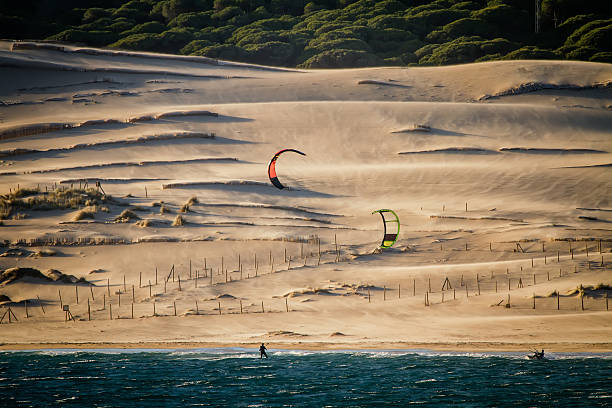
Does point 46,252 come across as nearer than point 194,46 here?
Yes

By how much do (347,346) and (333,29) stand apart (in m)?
51.7

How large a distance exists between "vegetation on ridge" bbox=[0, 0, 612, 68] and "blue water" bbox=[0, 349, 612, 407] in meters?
44.1

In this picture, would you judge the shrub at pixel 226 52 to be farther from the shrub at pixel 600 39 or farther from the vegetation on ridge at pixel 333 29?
the shrub at pixel 600 39

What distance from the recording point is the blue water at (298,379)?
747 inches

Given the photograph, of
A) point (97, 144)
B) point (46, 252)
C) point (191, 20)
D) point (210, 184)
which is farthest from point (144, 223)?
point (191, 20)

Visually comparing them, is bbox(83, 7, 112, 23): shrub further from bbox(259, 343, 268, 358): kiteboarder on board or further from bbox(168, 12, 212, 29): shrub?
bbox(259, 343, 268, 358): kiteboarder on board

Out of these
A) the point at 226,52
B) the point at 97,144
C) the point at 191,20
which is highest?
the point at 191,20

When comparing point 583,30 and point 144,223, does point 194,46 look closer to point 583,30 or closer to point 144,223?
point 583,30

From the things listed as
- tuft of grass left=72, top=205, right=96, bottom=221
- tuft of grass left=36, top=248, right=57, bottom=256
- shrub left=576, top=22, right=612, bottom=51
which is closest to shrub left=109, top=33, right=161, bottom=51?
shrub left=576, top=22, right=612, bottom=51

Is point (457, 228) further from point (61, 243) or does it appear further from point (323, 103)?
point (323, 103)

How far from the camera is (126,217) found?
30484 mm

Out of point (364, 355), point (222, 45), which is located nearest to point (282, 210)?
point (364, 355)

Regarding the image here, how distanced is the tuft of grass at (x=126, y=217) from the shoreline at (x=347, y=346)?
8.96m

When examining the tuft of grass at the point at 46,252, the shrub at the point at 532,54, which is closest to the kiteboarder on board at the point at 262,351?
the tuft of grass at the point at 46,252
